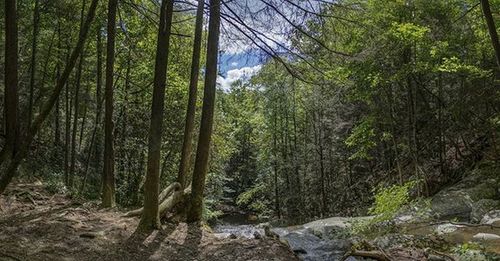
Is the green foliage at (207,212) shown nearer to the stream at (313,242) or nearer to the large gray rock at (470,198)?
the stream at (313,242)

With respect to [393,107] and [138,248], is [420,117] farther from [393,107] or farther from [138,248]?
[138,248]

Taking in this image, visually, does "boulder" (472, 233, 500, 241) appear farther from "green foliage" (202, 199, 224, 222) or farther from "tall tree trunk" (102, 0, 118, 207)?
"tall tree trunk" (102, 0, 118, 207)

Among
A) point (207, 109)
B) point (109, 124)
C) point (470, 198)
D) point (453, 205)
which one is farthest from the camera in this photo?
point (470, 198)

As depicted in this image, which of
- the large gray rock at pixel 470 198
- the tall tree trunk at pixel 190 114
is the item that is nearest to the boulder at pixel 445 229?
the large gray rock at pixel 470 198

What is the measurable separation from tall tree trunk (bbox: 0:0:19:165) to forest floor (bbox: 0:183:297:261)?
1325 mm

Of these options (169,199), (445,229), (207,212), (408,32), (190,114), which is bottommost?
(207,212)

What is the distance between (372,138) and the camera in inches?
750

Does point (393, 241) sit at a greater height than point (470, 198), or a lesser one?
lesser

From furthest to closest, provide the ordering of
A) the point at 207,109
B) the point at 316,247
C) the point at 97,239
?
the point at 316,247 < the point at 207,109 < the point at 97,239

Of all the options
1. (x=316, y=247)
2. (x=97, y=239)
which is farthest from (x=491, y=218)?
(x=97, y=239)

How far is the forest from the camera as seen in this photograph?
6.87 meters

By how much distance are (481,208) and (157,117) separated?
31.5ft

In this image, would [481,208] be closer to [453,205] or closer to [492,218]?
[492,218]

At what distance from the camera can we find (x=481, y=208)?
11898 millimetres
